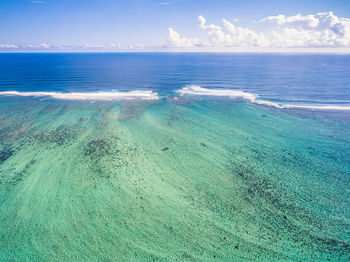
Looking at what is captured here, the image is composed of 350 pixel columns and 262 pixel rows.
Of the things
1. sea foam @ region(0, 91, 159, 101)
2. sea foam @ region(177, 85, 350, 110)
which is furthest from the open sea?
sea foam @ region(0, 91, 159, 101)

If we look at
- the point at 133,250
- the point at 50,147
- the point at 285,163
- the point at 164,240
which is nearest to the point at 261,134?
the point at 285,163

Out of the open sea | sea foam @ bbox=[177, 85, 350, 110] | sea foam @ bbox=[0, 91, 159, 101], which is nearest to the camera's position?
the open sea

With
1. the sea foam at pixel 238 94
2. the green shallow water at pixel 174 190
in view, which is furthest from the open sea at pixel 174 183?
the sea foam at pixel 238 94

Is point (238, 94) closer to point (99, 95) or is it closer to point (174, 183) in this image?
point (99, 95)

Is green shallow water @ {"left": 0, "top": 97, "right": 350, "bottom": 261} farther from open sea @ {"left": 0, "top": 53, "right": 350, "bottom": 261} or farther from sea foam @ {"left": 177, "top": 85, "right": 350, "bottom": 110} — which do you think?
sea foam @ {"left": 177, "top": 85, "right": 350, "bottom": 110}

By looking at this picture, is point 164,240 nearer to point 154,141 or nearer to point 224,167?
point 224,167

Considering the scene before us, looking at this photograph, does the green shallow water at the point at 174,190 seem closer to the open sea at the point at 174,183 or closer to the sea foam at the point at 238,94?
the open sea at the point at 174,183
